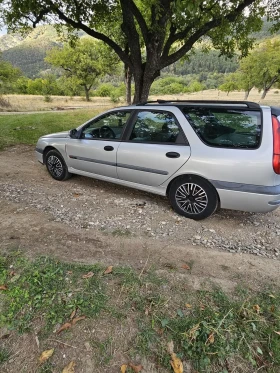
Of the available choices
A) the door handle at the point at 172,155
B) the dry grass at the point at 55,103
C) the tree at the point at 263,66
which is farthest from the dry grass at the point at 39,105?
the tree at the point at 263,66

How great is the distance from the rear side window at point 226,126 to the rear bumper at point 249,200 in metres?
0.67

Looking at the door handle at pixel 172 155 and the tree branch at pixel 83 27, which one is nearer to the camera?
the door handle at pixel 172 155

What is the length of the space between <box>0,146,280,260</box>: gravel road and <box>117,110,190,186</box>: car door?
565 mm

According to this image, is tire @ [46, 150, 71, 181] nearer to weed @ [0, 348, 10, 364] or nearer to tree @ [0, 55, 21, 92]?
weed @ [0, 348, 10, 364]

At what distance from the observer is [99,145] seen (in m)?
4.24

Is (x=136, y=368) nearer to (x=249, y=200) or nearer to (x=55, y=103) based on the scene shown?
(x=249, y=200)

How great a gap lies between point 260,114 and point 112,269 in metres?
2.79

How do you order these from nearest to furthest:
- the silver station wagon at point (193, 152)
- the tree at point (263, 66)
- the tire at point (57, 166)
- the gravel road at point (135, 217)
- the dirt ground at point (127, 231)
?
the dirt ground at point (127, 231) < the silver station wagon at point (193, 152) < the gravel road at point (135, 217) < the tire at point (57, 166) < the tree at point (263, 66)

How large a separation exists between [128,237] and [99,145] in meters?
2.03

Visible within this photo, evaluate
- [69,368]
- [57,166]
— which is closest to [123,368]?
[69,368]

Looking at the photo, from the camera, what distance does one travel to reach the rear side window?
303cm

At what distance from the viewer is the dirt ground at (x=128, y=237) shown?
2346mm

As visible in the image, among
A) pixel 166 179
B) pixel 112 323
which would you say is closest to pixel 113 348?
pixel 112 323

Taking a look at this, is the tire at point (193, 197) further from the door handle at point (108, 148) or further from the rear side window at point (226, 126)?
the door handle at point (108, 148)
